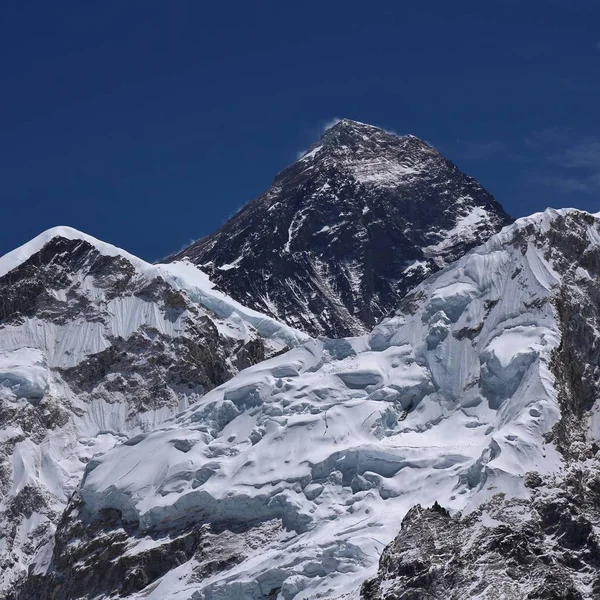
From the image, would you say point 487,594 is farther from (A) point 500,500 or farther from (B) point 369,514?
(B) point 369,514

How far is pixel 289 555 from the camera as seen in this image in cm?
19462

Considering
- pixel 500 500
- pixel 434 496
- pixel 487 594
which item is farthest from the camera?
Result: pixel 434 496

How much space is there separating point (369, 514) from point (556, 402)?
21.0 meters

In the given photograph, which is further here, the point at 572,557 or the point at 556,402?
the point at 556,402

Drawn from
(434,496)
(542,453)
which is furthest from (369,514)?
(542,453)

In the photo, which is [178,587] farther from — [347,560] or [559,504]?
[559,504]

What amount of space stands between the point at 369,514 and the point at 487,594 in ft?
95.2

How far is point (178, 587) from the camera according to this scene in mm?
199875

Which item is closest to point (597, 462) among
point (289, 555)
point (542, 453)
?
point (542, 453)

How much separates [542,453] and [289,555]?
25540 millimetres

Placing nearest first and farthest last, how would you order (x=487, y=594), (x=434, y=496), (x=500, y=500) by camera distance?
(x=487, y=594), (x=500, y=500), (x=434, y=496)

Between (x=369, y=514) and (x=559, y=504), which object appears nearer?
(x=559, y=504)

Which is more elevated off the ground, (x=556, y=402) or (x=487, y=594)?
(x=556, y=402)

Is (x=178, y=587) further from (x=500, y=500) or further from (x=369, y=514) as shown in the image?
(x=500, y=500)
